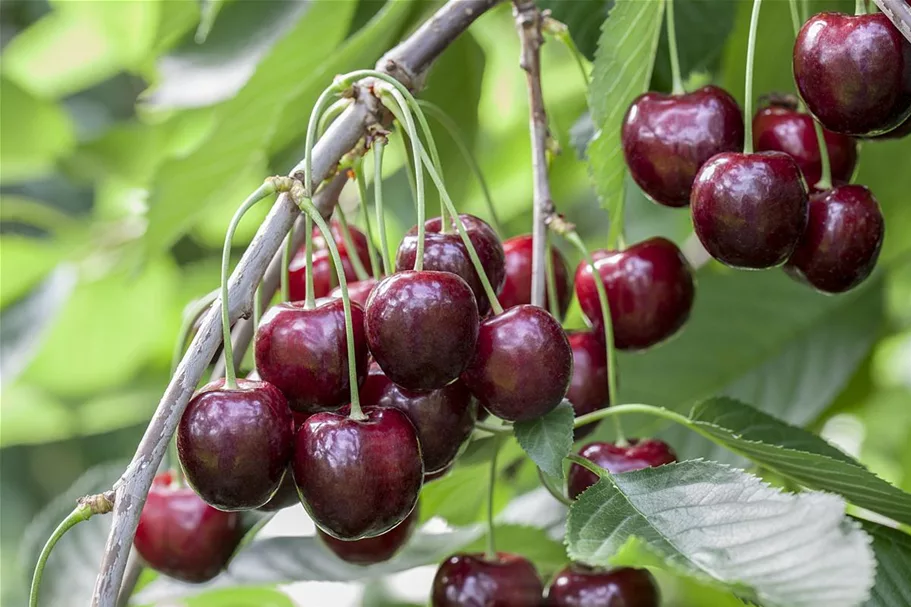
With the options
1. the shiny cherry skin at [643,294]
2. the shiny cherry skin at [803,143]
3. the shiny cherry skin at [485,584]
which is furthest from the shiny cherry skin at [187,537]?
the shiny cherry skin at [803,143]

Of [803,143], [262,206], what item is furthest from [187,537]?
[262,206]

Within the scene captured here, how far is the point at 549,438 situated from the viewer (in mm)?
953

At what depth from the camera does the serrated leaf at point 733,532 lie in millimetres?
739

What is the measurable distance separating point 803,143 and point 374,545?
61 centimetres

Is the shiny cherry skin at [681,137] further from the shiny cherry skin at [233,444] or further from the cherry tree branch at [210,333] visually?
the shiny cherry skin at [233,444]

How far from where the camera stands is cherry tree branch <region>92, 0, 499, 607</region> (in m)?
0.80

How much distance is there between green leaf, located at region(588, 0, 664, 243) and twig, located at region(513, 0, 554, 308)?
6cm

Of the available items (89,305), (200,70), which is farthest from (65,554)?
(89,305)

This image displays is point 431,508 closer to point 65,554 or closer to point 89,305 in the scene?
point 65,554

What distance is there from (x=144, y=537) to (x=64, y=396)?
177 centimetres

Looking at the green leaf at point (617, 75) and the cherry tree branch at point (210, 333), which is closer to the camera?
the cherry tree branch at point (210, 333)

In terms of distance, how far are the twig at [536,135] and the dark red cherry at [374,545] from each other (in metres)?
0.30

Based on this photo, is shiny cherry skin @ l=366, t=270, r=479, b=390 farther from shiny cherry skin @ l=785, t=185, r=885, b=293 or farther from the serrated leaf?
shiny cherry skin @ l=785, t=185, r=885, b=293

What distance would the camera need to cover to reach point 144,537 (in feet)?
3.94
